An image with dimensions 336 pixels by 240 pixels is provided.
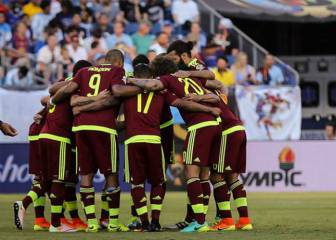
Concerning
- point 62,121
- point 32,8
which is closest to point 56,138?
point 62,121

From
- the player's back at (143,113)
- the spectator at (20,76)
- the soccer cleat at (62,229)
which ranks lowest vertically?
the soccer cleat at (62,229)

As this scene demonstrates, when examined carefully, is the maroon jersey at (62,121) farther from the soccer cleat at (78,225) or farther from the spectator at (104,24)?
the spectator at (104,24)

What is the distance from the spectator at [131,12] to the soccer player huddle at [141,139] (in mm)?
15093

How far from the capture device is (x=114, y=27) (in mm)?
30062

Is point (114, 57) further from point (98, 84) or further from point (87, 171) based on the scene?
point (87, 171)

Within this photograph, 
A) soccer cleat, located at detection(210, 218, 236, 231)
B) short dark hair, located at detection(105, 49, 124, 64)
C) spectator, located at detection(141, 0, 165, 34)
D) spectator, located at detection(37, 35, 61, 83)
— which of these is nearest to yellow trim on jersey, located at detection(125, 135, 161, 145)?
short dark hair, located at detection(105, 49, 124, 64)

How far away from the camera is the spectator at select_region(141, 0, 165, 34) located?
31.0m

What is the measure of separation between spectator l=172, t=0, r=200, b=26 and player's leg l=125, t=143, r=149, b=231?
641 inches

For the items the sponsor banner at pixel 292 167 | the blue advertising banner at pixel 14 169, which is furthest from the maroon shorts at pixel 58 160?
the sponsor banner at pixel 292 167

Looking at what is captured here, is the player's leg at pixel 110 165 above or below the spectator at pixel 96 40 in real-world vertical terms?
below

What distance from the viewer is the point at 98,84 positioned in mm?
15133

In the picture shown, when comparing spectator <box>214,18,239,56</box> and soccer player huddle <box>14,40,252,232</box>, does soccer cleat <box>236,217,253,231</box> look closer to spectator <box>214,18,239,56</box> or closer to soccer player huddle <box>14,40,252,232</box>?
soccer player huddle <box>14,40,252,232</box>

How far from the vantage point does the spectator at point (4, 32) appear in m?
29.4

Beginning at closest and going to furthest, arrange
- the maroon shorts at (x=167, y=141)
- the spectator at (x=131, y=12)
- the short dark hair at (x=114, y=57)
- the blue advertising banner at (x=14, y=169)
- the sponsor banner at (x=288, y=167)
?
1. the short dark hair at (x=114, y=57)
2. the maroon shorts at (x=167, y=141)
3. the blue advertising banner at (x=14, y=169)
4. the sponsor banner at (x=288, y=167)
5. the spectator at (x=131, y=12)
